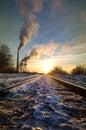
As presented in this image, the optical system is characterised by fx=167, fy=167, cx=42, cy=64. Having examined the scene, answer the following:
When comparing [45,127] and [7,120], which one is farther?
[7,120]

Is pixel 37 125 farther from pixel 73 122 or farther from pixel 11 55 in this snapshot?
pixel 11 55

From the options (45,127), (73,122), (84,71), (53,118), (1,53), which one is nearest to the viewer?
(45,127)

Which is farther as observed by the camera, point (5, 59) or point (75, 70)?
point (75, 70)

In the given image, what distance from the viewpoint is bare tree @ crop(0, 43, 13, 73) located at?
5428 centimetres

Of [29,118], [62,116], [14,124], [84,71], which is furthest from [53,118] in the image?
[84,71]

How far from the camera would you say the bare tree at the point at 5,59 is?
2137 inches

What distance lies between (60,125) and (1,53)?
5643 centimetres

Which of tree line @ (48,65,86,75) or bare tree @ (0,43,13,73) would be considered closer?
bare tree @ (0,43,13,73)

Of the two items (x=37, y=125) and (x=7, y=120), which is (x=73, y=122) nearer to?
(x=37, y=125)

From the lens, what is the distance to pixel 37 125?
1821 millimetres

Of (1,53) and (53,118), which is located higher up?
(1,53)

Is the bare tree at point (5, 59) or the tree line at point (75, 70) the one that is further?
the tree line at point (75, 70)

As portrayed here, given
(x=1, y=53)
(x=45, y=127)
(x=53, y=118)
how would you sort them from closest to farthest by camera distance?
(x=45, y=127) < (x=53, y=118) < (x=1, y=53)

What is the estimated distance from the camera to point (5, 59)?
55.5 meters
